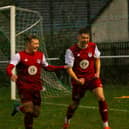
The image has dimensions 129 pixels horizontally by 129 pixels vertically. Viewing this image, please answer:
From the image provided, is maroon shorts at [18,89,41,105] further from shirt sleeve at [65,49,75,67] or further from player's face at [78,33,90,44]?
player's face at [78,33,90,44]

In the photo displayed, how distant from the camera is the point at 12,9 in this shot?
15.2m

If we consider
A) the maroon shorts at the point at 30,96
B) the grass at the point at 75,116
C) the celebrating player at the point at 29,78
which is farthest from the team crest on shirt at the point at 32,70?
the grass at the point at 75,116

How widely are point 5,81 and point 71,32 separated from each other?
3.92 metres

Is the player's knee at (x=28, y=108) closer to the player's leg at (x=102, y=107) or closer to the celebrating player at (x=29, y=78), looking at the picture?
the celebrating player at (x=29, y=78)

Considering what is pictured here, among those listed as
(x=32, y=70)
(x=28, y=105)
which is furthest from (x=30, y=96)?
(x=32, y=70)

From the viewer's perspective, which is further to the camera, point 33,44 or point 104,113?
point 104,113

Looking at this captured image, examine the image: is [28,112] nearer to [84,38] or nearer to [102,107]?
[102,107]

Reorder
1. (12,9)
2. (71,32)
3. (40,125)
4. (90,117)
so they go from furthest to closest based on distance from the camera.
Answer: (71,32) < (12,9) < (90,117) < (40,125)

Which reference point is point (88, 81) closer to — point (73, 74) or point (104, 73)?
point (73, 74)

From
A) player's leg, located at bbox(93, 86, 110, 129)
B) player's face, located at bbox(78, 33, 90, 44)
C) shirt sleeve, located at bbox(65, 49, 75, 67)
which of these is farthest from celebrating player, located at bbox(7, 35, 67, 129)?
player's leg, located at bbox(93, 86, 110, 129)

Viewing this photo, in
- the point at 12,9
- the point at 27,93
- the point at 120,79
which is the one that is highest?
the point at 12,9

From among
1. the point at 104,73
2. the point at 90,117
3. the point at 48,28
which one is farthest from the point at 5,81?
the point at 90,117

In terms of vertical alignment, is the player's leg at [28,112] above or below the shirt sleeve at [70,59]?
below

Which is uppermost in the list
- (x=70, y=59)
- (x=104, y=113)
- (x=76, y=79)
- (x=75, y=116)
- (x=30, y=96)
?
(x=70, y=59)
